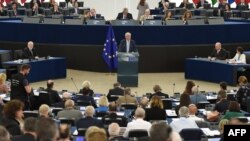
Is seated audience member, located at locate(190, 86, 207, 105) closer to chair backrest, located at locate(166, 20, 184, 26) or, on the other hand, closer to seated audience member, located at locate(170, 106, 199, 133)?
seated audience member, located at locate(170, 106, 199, 133)

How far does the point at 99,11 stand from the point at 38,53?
1296cm

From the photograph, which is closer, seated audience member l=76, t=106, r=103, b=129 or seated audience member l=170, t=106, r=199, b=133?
seated audience member l=170, t=106, r=199, b=133

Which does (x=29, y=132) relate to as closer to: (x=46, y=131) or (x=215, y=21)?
(x=46, y=131)

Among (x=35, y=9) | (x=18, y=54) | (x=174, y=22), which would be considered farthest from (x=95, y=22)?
(x=35, y=9)

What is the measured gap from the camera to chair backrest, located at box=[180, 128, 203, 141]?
12859 mm

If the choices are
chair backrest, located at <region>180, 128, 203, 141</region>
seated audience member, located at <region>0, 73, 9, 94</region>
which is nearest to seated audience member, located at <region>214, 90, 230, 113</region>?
chair backrest, located at <region>180, 128, 203, 141</region>

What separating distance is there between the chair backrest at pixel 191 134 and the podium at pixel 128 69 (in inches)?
431

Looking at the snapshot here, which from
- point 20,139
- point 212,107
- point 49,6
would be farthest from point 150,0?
point 20,139

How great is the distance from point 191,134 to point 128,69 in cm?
1109

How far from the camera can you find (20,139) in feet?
31.6

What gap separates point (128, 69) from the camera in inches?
940

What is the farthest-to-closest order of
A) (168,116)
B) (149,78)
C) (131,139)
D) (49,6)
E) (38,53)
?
(49,6) → (38,53) → (149,78) → (168,116) → (131,139)

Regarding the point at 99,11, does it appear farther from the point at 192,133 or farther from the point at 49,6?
the point at 192,133

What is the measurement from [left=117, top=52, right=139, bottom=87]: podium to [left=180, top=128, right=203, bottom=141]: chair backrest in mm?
10942
